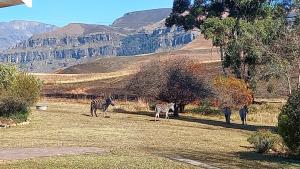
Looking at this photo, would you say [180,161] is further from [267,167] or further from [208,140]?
[208,140]

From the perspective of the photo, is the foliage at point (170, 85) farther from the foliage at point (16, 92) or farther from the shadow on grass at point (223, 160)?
the shadow on grass at point (223, 160)

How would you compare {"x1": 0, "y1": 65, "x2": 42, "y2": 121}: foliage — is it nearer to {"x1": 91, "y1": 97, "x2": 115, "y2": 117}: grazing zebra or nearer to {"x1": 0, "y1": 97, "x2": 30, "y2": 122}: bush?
{"x1": 0, "y1": 97, "x2": 30, "y2": 122}: bush

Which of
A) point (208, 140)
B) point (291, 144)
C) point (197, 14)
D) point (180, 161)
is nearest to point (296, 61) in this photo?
point (208, 140)

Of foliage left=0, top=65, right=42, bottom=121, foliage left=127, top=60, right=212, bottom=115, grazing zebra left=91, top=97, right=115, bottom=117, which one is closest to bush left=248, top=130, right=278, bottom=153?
foliage left=0, top=65, right=42, bottom=121

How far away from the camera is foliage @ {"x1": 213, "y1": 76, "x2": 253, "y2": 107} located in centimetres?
5100

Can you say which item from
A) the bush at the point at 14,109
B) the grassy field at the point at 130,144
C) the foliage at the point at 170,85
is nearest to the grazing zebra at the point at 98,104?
the grassy field at the point at 130,144

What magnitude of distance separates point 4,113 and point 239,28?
2523 cm

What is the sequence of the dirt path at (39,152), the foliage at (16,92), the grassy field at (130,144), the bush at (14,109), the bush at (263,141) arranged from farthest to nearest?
the foliage at (16,92), the bush at (14,109), the bush at (263,141), the dirt path at (39,152), the grassy field at (130,144)

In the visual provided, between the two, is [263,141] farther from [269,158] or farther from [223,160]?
[223,160]

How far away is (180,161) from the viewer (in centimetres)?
1898

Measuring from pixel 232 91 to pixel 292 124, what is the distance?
3123 centimetres

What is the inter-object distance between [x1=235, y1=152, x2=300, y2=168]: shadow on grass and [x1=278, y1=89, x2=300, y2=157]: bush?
2.18 feet

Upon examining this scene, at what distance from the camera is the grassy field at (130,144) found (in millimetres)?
17969

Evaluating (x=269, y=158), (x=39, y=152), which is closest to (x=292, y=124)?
(x=269, y=158)
